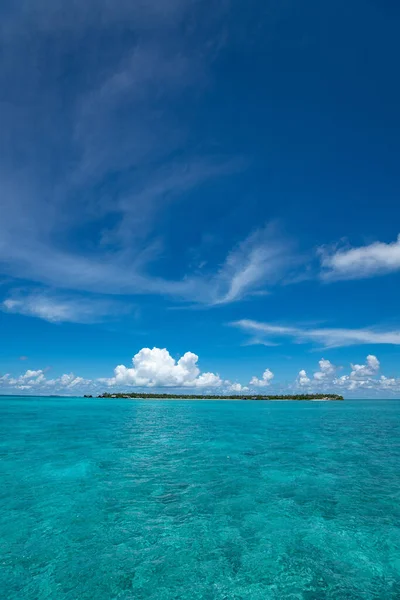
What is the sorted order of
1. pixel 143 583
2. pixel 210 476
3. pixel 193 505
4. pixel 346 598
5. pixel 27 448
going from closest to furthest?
pixel 346 598 → pixel 143 583 → pixel 193 505 → pixel 210 476 → pixel 27 448

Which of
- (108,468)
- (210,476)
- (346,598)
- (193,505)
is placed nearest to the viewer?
(346,598)

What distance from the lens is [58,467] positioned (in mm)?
26688

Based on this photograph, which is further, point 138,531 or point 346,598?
point 138,531

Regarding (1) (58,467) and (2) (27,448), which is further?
(2) (27,448)

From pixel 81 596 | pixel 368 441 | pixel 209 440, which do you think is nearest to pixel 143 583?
pixel 81 596

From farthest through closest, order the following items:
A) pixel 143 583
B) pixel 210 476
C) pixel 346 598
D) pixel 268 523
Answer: pixel 210 476 → pixel 268 523 → pixel 143 583 → pixel 346 598

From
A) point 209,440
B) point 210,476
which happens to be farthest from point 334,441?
point 210,476

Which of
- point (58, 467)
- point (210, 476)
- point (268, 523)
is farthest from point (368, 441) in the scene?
point (58, 467)

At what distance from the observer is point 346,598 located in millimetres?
9906

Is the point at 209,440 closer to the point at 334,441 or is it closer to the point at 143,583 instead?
the point at 334,441

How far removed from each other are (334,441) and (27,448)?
A: 122 ft

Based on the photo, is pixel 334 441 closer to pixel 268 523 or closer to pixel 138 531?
pixel 268 523

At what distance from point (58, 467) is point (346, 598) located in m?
23.9

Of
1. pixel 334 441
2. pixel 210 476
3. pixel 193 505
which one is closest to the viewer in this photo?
pixel 193 505
